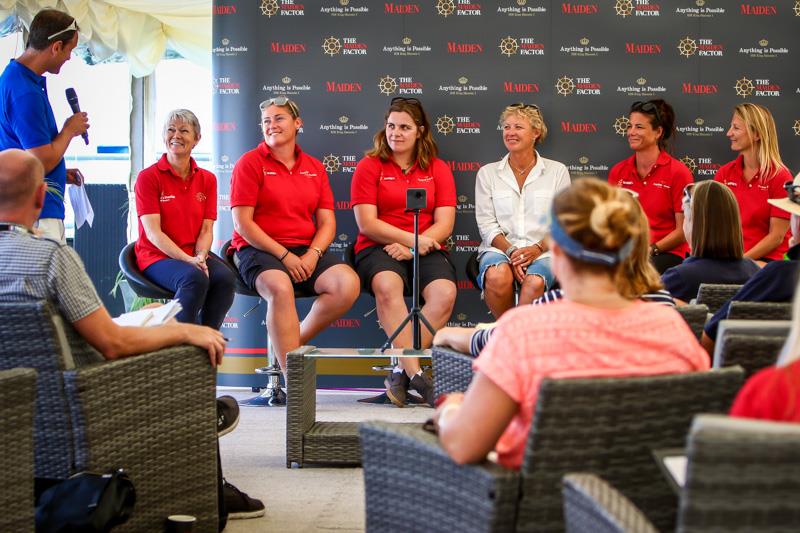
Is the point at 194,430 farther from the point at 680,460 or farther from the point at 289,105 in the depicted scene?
the point at 289,105

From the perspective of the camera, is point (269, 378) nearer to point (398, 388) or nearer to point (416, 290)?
point (398, 388)

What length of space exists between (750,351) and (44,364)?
1657 mm

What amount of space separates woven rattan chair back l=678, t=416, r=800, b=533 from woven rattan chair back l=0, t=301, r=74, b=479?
1.63 metres

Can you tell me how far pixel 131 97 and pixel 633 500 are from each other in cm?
640

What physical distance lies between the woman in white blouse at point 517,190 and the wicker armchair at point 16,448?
347 cm

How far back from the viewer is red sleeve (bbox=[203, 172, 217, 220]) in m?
5.40

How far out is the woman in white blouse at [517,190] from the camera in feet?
17.9

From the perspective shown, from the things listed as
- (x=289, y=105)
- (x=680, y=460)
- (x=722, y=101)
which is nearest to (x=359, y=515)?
(x=680, y=460)

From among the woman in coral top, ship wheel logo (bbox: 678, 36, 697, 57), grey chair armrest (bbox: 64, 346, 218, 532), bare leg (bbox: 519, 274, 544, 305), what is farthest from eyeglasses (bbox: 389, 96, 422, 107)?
the woman in coral top

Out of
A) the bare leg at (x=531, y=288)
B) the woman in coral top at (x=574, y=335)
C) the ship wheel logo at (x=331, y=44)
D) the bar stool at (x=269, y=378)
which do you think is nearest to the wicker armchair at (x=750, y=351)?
the woman in coral top at (x=574, y=335)

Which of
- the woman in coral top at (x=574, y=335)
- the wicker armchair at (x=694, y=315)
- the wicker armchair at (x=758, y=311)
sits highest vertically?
the woman in coral top at (x=574, y=335)

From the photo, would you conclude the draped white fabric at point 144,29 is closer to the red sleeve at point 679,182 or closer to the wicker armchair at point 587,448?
the red sleeve at point 679,182

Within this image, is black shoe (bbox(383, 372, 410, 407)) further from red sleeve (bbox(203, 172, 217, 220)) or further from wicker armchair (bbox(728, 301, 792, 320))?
wicker armchair (bbox(728, 301, 792, 320))

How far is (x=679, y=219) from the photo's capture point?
548cm
